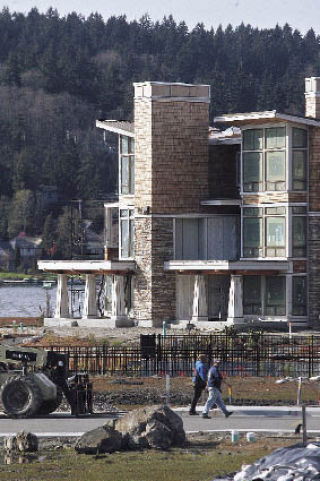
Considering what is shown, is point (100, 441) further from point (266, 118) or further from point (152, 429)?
point (266, 118)

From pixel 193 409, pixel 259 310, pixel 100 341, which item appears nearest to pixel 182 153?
pixel 259 310

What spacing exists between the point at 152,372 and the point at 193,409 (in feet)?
33.6

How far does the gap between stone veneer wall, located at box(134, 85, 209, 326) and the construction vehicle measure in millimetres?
31334

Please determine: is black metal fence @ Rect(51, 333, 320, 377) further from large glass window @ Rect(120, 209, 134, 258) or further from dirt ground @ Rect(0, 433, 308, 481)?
large glass window @ Rect(120, 209, 134, 258)

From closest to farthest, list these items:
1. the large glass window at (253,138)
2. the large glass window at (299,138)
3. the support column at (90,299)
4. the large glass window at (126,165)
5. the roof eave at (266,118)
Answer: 1. the roof eave at (266,118)
2. the large glass window at (299,138)
3. the large glass window at (253,138)
4. the support column at (90,299)
5. the large glass window at (126,165)

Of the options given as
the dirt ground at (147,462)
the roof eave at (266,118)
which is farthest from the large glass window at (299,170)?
the dirt ground at (147,462)

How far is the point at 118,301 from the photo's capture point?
2862 inches

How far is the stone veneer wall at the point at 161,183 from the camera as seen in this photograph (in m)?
71.1

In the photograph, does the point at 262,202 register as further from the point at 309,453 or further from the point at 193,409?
the point at 309,453

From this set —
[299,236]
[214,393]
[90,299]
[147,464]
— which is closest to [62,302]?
[90,299]

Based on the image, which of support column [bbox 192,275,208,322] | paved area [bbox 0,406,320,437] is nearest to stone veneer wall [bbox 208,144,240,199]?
support column [bbox 192,275,208,322]

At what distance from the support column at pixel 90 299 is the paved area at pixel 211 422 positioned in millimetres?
34100

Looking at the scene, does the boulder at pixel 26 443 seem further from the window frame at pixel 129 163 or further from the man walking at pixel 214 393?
the window frame at pixel 129 163

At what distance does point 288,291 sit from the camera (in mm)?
68438
